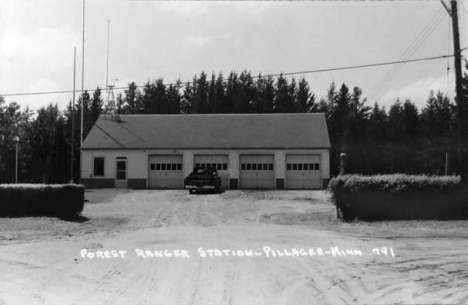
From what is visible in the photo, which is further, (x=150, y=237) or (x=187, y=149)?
(x=187, y=149)

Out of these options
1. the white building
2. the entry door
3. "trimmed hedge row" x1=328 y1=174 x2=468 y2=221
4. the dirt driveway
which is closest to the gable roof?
the white building

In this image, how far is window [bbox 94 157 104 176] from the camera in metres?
Result: 39.0

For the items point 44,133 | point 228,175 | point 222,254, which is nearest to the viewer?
point 222,254

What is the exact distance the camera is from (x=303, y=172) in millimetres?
37656

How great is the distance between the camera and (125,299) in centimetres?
695

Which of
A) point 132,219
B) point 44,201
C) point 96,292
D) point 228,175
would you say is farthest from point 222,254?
point 228,175

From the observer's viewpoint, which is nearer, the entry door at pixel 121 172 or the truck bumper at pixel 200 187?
the truck bumper at pixel 200 187

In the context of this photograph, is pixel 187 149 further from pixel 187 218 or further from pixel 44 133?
pixel 44 133

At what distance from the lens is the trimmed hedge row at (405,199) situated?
17.2 metres

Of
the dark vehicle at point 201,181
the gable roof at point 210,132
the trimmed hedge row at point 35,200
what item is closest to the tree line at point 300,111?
the gable roof at point 210,132

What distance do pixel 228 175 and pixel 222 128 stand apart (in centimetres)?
544

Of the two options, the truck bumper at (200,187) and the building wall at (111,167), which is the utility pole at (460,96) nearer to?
the truck bumper at (200,187)

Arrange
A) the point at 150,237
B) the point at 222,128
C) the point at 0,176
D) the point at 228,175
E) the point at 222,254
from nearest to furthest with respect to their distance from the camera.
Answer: the point at 222,254 < the point at 150,237 < the point at 228,175 < the point at 222,128 < the point at 0,176

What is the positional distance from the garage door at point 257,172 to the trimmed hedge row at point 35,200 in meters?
21.2
